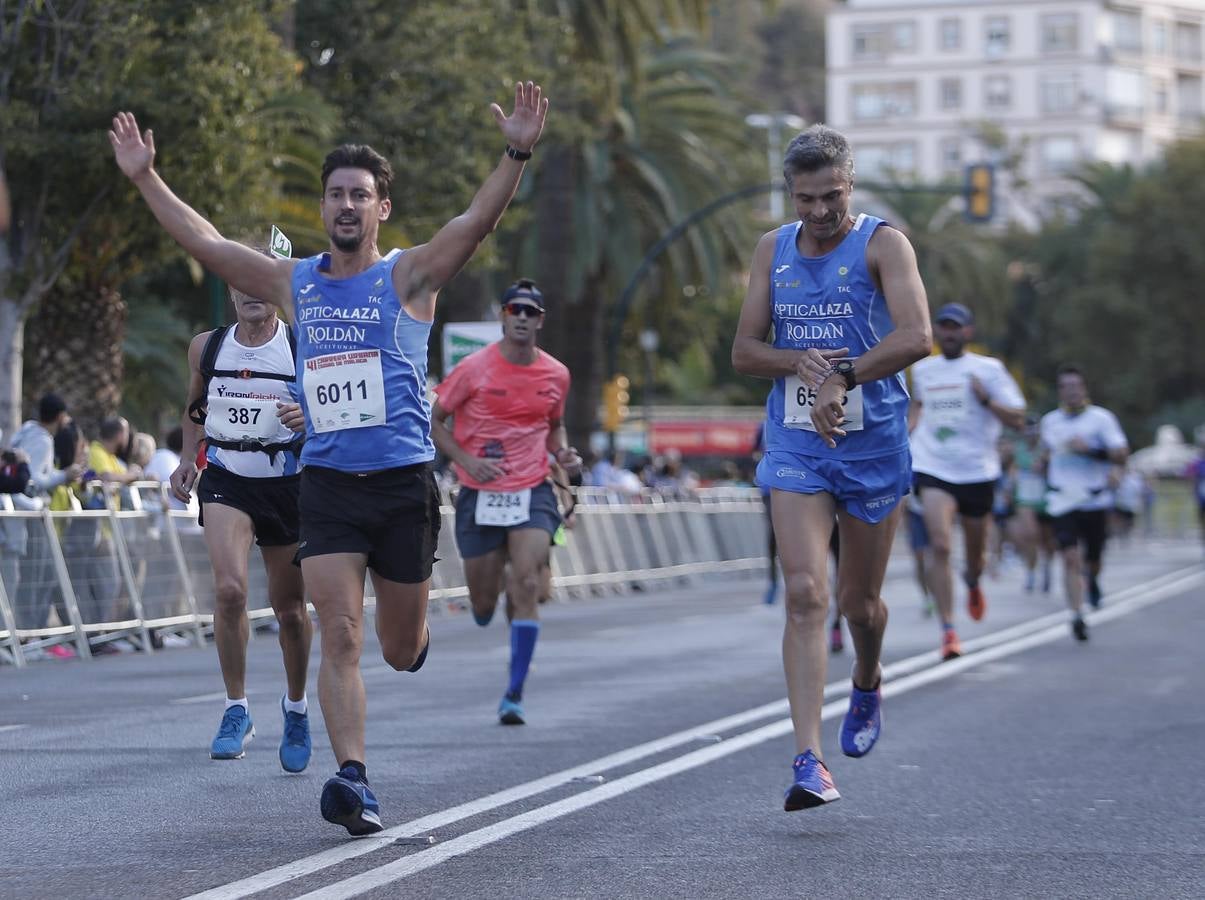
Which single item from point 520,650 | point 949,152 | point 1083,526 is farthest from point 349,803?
point 949,152

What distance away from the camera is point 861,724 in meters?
8.48

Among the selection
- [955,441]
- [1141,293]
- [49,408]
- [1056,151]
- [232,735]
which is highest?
[1056,151]

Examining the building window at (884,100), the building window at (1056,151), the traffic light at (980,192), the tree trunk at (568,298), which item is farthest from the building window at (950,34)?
the tree trunk at (568,298)

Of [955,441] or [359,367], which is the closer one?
[359,367]

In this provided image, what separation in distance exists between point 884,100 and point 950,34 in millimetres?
4733

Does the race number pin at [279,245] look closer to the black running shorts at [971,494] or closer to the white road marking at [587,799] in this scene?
the white road marking at [587,799]

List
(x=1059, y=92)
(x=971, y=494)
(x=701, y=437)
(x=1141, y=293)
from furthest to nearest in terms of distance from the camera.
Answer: (x=1059, y=92)
(x=1141, y=293)
(x=701, y=437)
(x=971, y=494)

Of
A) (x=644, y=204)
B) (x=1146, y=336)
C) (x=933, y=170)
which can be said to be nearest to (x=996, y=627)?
(x=644, y=204)

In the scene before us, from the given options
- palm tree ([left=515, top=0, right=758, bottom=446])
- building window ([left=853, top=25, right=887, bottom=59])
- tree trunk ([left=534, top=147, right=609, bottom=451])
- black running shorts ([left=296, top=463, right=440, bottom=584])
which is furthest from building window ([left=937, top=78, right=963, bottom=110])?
black running shorts ([left=296, top=463, right=440, bottom=584])

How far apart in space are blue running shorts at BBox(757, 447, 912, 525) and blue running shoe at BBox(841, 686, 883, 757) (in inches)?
33.4

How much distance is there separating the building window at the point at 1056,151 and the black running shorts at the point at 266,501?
107 metres

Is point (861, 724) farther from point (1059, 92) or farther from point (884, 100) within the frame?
point (884, 100)

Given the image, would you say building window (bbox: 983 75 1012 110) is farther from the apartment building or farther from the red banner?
the red banner

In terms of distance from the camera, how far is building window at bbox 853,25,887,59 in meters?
115
